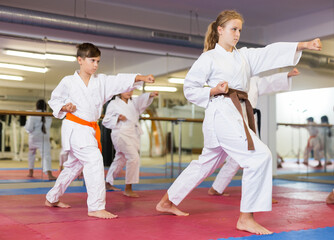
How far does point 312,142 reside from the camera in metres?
8.05

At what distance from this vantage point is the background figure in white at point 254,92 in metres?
3.57

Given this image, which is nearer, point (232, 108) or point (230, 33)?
point (232, 108)

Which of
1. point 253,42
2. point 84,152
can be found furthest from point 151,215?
point 253,42

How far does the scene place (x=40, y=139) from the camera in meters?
7.04

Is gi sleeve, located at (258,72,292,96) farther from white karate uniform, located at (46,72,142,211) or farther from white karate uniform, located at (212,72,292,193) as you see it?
white karate uniform, located at (46,72,142,211)

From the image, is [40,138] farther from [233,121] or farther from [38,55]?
[233,121]

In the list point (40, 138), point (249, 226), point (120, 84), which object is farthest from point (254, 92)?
point (40, 138)

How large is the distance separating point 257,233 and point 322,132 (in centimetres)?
548

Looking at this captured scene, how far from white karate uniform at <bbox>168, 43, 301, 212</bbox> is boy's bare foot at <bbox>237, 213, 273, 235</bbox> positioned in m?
0.06

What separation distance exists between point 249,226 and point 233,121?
2.38 feet

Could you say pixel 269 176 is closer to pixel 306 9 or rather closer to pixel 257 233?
pixel 257 233

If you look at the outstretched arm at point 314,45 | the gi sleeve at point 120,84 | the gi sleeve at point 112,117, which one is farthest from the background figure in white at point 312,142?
the outstretched arm at point 314,45

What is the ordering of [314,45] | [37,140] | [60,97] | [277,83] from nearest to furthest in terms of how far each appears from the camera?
[314,45] → [277,83] → [60,97] → [37,140]

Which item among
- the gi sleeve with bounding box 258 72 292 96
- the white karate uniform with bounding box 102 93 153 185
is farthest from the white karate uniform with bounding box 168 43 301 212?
the white karate uniform with bounding box 102 93 153 185
